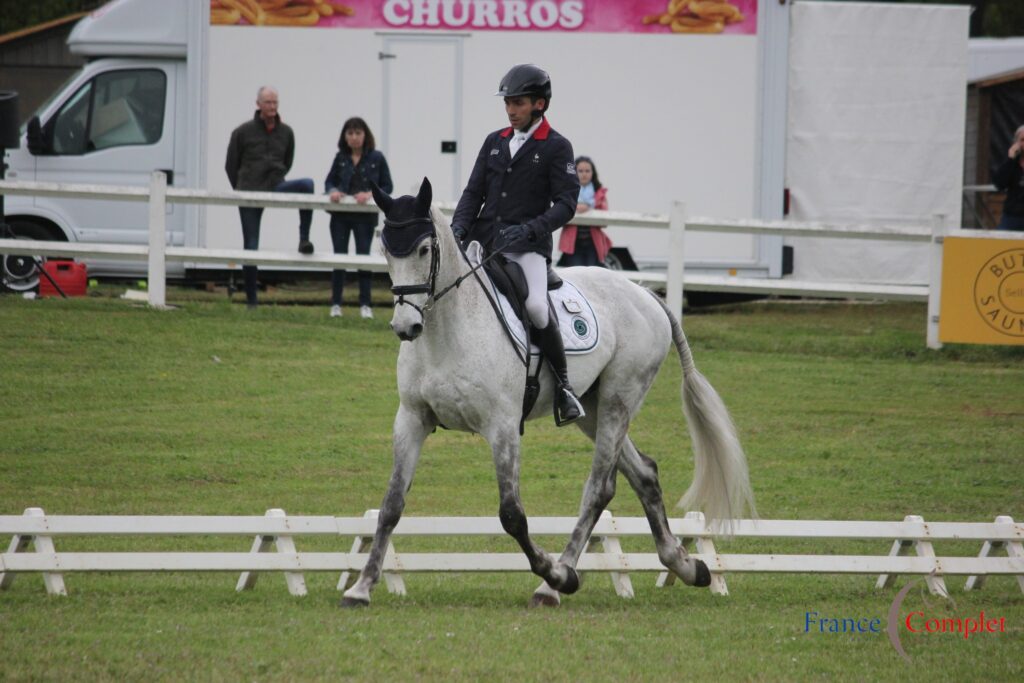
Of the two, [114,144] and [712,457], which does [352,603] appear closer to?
[712,457]

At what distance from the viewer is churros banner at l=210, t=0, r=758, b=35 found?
18.4m

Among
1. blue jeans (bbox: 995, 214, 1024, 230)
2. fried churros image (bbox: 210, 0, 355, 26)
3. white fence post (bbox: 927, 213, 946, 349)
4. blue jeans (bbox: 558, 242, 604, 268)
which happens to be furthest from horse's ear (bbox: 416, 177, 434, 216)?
fried churros image (bbox: 210, 0, 355, 26)

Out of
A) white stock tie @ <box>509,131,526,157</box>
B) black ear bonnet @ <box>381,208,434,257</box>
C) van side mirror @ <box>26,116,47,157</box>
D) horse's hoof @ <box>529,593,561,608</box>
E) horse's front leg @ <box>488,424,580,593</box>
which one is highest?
van side mirror @ <box>26,116,47,157</box>

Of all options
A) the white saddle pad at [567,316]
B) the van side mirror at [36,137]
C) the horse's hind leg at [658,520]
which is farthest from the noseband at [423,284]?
the van side mirror at [36,137]

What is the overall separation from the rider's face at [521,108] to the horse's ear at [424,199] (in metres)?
1.00

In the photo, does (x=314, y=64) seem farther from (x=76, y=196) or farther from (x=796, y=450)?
(x=796, y=450)

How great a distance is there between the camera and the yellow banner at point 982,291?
15617 mm

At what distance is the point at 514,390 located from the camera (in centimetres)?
762

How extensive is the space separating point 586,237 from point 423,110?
10.3 feet

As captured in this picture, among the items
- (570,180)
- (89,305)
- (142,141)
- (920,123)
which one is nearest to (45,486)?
(570,180)

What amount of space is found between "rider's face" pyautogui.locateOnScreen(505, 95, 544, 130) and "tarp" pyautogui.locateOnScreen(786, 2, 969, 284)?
12131 millimetres

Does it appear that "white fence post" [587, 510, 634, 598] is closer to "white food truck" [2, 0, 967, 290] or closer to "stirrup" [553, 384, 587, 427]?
"stirrup" [553, 384, 587, 427]

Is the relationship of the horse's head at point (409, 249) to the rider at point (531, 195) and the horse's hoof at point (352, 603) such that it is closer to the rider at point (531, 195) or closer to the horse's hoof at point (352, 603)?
the rider at point (531, 195)

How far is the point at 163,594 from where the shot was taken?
7660 mm
